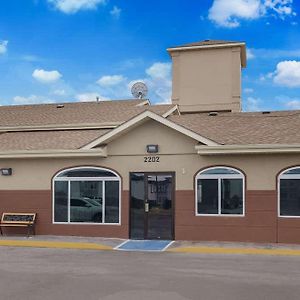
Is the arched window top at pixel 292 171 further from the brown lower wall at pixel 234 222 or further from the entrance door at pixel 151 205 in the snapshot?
the entrance door at pixel 151 205

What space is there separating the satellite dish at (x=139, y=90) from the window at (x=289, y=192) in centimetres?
1677

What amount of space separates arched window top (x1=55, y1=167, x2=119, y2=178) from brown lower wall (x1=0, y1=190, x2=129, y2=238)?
808mm

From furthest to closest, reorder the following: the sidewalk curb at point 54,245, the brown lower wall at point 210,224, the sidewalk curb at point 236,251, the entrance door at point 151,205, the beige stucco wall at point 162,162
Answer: the entrance door at point 151,205 → the beige stucco wall at point 162,162 → the brown lower wall at point 210,224 → the sidewalk curb at point 54,245 → the sidewalk curb at point 236,251

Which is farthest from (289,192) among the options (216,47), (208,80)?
(216,47)

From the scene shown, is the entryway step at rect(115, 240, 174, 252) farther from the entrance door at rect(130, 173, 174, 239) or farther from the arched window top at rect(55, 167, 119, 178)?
the arched window top at rect(55, 167, 119, 178)

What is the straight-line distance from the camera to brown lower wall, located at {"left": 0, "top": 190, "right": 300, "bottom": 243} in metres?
15.8

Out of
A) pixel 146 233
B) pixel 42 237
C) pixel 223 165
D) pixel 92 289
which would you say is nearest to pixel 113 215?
pixel 146 233

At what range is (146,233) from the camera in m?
16.9

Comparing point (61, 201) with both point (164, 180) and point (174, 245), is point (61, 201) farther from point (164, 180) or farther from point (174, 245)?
point (174, 245)

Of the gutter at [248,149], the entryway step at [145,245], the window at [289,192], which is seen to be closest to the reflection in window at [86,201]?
the entryway step at [145,245]

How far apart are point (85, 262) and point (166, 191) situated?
511cm

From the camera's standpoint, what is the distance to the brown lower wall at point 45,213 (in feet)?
56.5

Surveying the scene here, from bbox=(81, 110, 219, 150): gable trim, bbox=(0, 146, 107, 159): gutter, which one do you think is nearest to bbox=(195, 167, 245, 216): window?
bbox=(81, 110, 219, 150): gable trim

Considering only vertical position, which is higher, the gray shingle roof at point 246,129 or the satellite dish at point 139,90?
the satellite dish at point 139,90
